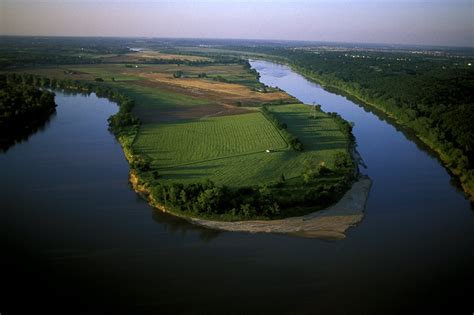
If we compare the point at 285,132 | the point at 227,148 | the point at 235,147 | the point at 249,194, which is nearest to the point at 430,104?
the point at 285,132

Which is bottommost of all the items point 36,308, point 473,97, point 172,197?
point 36,308

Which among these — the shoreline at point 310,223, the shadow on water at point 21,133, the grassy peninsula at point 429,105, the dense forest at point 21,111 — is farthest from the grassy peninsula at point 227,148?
the dense forest at point 21,111

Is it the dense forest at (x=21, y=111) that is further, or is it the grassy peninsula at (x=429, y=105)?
the dense forest at (x=21, y=111)

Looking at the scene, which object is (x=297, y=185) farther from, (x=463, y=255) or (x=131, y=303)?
(x=131, y=303)

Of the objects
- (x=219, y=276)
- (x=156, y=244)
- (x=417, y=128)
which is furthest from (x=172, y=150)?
(x=417, y=128)

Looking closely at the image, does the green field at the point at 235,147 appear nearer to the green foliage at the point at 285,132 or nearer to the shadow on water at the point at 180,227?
the green foliage at the point at 285,132
